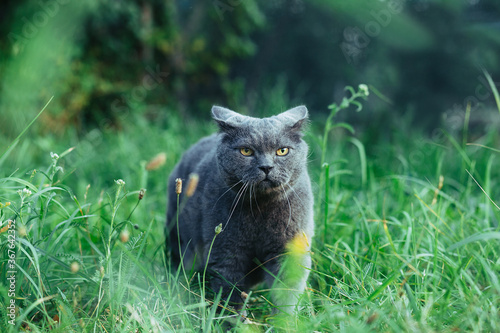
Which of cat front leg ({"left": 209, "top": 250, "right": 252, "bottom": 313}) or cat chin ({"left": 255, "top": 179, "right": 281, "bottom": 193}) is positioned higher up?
cat chin ({"left": 255, "top": 179, "right": 281, "bottom": 193})

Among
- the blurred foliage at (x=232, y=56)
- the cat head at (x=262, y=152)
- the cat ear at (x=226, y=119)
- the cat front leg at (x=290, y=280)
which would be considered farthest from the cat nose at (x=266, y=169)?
the blurred foliage at (x=232, y=56)

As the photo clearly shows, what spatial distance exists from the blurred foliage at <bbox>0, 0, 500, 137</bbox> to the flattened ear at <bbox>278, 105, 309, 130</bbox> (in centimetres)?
200

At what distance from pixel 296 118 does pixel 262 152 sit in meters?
0.25

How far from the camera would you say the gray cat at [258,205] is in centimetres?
177

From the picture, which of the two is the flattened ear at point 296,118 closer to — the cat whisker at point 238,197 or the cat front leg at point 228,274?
the cat whisker at point 238,197

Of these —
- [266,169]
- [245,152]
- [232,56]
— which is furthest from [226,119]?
[232,56]

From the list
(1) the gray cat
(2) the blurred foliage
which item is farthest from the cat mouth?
(2) the blurred foliage

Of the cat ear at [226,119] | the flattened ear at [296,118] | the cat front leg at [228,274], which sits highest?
the flattened ear at [296,118]

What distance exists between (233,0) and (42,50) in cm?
253

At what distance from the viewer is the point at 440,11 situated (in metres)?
5.06

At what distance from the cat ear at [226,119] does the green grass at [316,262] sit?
50 cm

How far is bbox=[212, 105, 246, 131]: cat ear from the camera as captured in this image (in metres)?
1.84

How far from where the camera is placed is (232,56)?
20.4 feet

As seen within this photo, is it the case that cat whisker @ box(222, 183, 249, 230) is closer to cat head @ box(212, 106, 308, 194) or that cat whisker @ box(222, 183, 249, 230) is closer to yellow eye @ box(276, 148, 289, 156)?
cat head @ box(212, 106, 308, 194)
